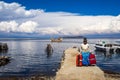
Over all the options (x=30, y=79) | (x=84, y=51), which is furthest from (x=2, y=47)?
(x=84, y=51)

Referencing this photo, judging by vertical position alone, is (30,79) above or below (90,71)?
below

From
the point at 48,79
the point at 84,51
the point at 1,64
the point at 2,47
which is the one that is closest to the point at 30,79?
the point at 48,79

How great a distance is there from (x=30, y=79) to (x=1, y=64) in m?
24.0

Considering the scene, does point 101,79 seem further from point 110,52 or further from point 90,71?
point 110,52

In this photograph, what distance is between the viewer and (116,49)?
9512 centimetres

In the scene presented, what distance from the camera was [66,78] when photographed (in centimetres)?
1717

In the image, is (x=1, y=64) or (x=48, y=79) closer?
(x=48, y=79)

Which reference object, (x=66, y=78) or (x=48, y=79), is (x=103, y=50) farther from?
(x=66, y=78)

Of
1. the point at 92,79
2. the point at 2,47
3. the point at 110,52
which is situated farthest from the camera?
the point at 2,47

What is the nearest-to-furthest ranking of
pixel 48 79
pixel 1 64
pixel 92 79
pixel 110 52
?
pixel 92 79, pixel 48 79, pixel 1 64, pixel 110 52

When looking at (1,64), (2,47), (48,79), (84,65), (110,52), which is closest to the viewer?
(84,65)

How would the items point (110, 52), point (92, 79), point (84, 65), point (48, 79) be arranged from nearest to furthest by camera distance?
point (92, 79) → point (84, 65) → point (48, 79) → point (110, 52)

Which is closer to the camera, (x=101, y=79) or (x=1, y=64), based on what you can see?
(x=101, y=79)

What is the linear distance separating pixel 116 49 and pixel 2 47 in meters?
44.2
